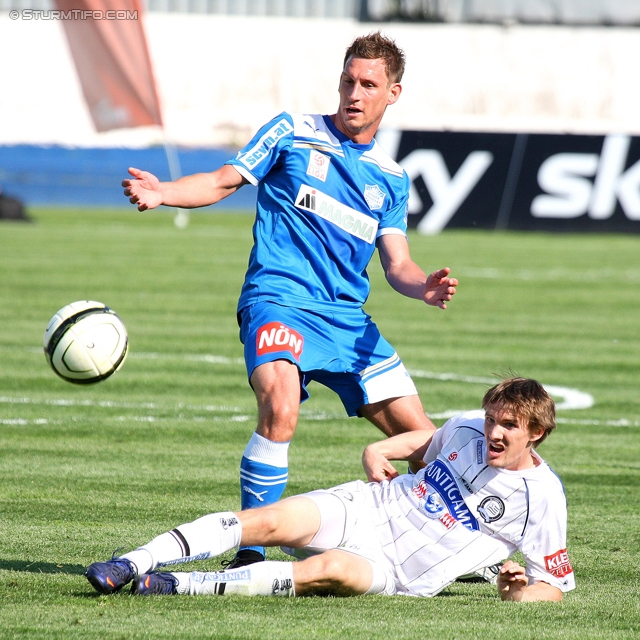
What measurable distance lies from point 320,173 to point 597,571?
2155 millimetres

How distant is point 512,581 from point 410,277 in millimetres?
1511

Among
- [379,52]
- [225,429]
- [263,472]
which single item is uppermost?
[379,52]

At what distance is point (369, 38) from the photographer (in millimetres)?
5332

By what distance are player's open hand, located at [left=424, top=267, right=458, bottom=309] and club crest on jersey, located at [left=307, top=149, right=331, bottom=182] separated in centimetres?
72

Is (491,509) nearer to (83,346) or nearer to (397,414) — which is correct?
(397,414)

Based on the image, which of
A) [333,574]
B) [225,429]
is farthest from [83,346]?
[225,429]

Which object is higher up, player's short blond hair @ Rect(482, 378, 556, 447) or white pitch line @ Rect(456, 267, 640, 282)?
player's short blond hair @ Rect(482, 378, 556, 447)

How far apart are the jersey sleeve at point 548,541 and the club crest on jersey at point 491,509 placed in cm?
12

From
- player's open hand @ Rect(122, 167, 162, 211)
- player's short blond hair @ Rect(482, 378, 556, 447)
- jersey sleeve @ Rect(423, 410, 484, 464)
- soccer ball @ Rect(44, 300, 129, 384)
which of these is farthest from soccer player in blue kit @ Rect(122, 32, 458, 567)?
soccer ball @ Rect(44, 300, 129, 384)

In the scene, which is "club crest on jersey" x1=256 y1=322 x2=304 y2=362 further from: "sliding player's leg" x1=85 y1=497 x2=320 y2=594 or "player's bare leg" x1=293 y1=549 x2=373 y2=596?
"player's bare leg" x1=293 y1=549 x2=373 y2=596

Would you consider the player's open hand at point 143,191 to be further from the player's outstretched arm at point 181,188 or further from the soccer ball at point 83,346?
the soccer ball at point 83,346

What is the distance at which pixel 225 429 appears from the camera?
26.7ft

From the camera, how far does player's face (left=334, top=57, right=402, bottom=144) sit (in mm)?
5246

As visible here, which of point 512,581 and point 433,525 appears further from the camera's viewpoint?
point 433,525
